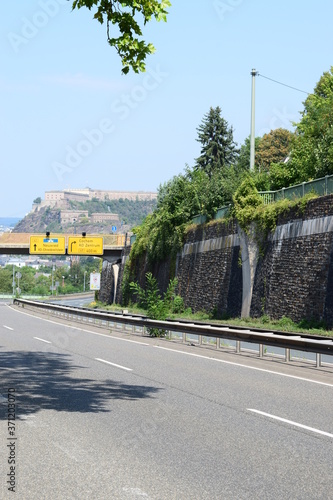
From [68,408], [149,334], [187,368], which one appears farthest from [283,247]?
[68,408]

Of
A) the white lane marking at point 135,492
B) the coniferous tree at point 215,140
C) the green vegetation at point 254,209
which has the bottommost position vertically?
the white lane marking at point 135,492

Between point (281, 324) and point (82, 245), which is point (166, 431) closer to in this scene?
point (281, 324)

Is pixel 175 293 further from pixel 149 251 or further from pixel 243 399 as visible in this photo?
pixel 243 399

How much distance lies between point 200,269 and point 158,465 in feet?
141

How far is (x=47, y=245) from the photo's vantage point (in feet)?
241

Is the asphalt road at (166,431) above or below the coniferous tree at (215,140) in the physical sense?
below

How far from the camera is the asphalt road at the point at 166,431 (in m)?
6.67

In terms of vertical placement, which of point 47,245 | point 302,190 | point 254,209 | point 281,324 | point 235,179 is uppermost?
point 235,179

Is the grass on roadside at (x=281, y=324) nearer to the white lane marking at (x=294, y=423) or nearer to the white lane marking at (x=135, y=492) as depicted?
the white lane marking at (x=294, y=423)

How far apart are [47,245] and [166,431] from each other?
65.2 meters

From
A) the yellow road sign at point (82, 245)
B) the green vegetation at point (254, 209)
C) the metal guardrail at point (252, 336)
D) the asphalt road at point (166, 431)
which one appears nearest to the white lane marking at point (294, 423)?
the asphalt road at point (166, 431)

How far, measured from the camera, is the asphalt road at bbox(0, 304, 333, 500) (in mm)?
6672

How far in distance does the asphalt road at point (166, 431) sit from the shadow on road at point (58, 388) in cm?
2

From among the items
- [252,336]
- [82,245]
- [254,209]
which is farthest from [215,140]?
[252,336]
